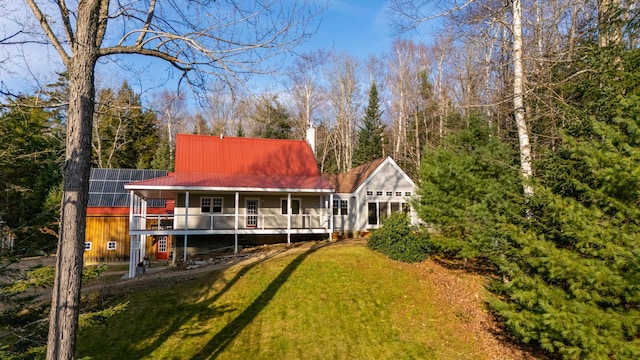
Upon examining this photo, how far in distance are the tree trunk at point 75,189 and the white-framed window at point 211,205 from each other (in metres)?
15.1

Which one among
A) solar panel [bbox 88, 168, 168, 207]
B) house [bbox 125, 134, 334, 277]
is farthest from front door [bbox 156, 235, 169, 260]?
solar panel [bbox 88, 168, 168, 207]

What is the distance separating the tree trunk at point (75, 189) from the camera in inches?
223

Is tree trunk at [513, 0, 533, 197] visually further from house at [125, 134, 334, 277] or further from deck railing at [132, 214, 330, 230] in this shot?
deck railing at [132, 214, 330, 230]

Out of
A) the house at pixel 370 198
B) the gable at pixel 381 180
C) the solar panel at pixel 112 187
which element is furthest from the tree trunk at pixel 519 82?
the solar panel at pixel 112 187

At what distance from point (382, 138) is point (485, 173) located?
90.1 ft

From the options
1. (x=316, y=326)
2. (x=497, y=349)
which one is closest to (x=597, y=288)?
(x=497, y=349)

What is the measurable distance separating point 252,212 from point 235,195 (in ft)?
4.79

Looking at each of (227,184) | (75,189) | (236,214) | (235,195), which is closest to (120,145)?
(235,195)

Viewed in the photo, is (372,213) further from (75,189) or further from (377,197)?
(75,189)

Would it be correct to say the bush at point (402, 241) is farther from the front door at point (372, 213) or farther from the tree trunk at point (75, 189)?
the tree trunk at point (75, 189)

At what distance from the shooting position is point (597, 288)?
7102 mm

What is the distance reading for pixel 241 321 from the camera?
1188cm

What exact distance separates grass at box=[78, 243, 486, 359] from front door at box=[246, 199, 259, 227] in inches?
237

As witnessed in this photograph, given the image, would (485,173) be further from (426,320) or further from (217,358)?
(217,358)
